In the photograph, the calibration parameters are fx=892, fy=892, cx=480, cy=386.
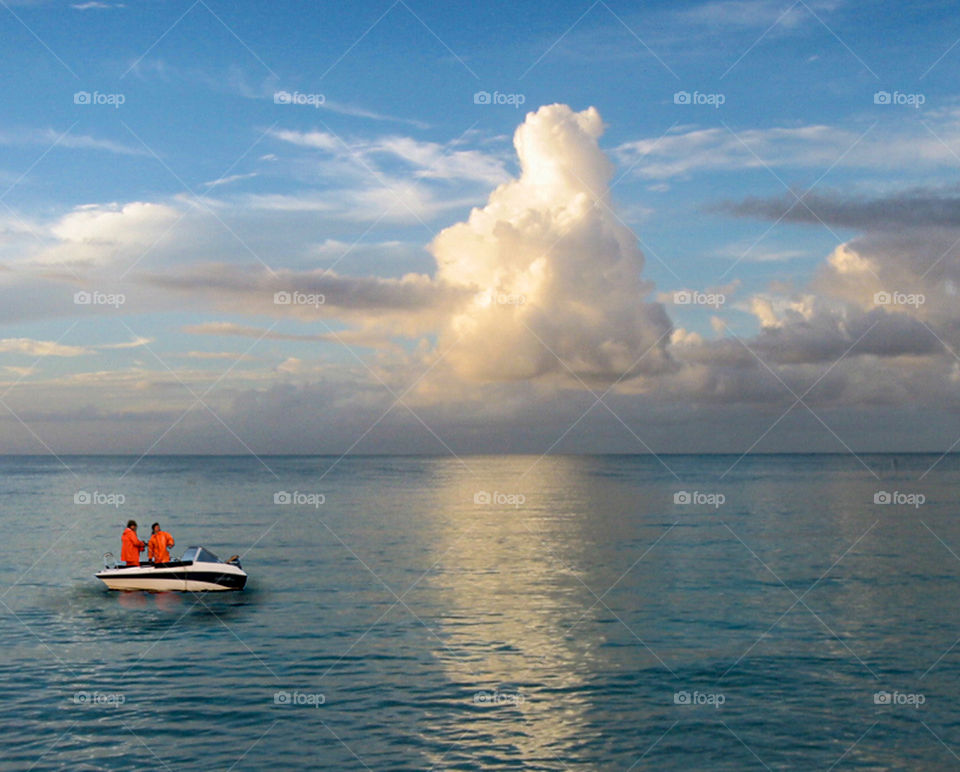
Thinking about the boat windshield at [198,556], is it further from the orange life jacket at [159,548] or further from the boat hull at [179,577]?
the orange life jacket at [159,548]

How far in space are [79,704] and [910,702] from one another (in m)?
26.4

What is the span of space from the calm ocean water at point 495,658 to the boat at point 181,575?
834 millimetres

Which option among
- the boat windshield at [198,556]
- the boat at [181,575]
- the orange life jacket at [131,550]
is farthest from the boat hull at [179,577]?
the boat windshield at [198,556]

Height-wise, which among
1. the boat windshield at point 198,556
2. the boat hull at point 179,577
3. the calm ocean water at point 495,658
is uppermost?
the boat windshield at point 198,556

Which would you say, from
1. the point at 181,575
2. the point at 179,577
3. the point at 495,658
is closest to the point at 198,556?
the point at 181,575

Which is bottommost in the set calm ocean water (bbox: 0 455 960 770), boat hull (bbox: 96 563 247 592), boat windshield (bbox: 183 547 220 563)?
calm ocean water (bbox: 0 455 960 770)

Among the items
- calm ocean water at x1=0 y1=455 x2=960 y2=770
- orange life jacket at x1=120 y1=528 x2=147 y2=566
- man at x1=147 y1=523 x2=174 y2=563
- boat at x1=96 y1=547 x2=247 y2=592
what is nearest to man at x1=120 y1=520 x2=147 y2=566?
orange life jacket at x1=120 y1=528 x2=147 y2=566

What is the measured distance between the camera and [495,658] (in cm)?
3328

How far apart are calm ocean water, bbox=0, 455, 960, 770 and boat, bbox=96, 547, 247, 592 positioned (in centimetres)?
83

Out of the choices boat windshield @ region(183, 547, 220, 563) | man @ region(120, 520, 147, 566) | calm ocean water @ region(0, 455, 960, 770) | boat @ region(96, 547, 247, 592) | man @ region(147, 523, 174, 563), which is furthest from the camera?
man @ region(147, 523, 174, 563)

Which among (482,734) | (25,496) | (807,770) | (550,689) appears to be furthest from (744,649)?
(25,496)

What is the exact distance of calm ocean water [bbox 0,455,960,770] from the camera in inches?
972

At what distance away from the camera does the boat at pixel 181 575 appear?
45.7 m

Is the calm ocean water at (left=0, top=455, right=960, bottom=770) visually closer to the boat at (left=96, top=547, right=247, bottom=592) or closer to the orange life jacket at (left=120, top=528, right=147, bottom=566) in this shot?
the boat at (left=96, top=547, right=247, bottom=592)
